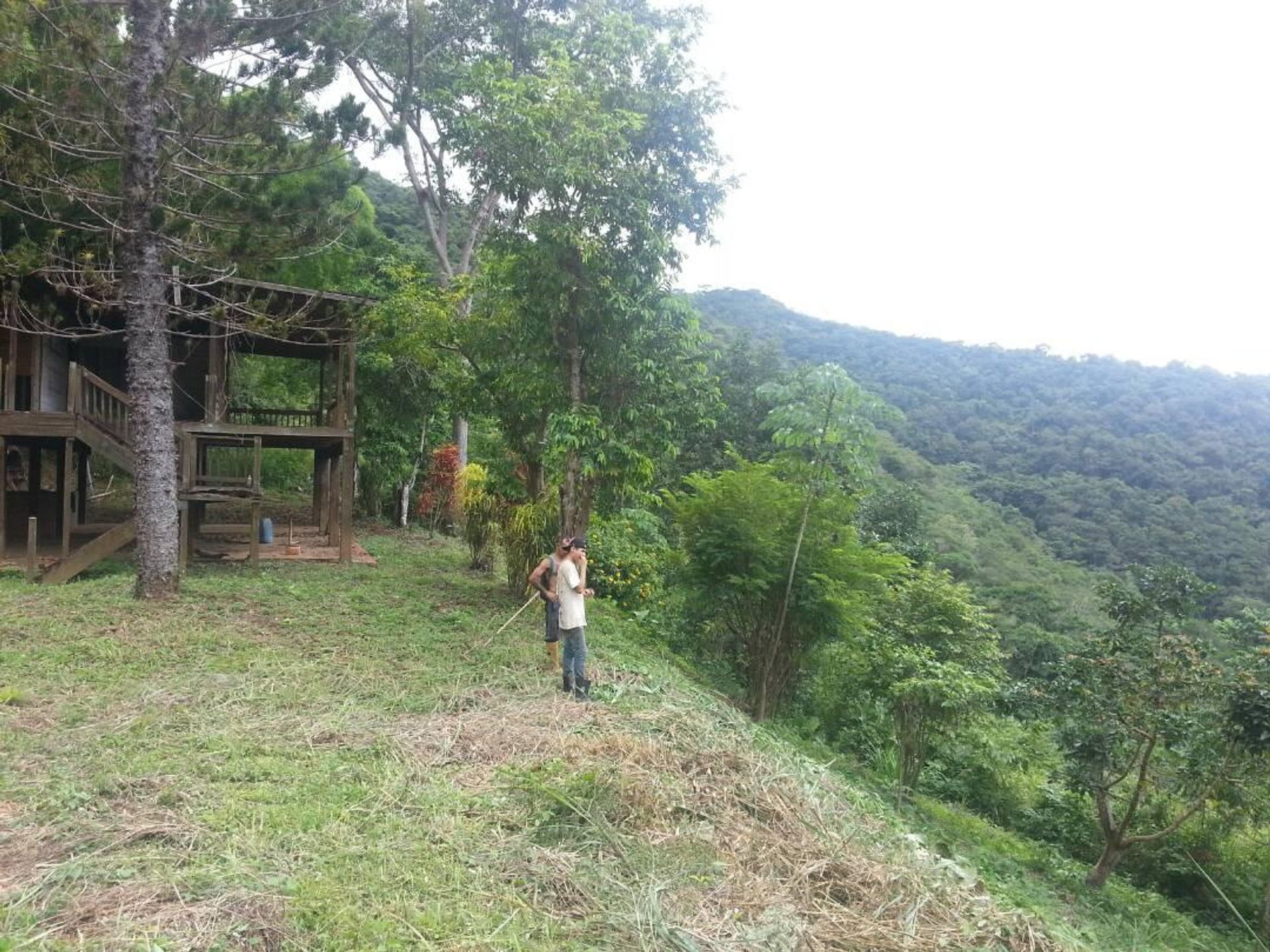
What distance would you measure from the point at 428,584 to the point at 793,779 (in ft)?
26.2

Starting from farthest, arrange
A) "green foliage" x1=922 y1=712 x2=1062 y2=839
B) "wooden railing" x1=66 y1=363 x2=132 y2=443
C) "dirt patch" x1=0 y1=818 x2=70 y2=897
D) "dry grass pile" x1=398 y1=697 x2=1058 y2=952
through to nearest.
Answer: "wooden railing" x1=66 y1=363 x2=132 y2=443 < "green foliage" x1=922 y1=712 x2=1062 y2=839 < "dry grass pile" x1=398 y1=697 x2=1058 y2=952 < "dirt patch" x1=0 y1=818 x2=70 y2=897

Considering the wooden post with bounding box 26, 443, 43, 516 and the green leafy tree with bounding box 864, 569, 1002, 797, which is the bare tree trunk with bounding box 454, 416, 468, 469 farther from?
the green leafy tree with bounding box 864, 569, 1002, 797

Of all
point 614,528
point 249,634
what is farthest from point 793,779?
point 614,528

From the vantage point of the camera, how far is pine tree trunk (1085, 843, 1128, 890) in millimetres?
8578

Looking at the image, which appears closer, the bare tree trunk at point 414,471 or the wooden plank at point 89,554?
the wooden plank at point 89,554

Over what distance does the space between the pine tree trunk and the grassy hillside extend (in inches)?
16.4

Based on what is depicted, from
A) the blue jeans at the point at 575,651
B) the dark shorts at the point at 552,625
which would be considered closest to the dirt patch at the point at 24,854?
the blue jeans at the point at 575,651

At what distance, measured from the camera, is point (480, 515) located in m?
14.0

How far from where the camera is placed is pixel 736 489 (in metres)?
10.0

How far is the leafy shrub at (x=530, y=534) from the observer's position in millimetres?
11539

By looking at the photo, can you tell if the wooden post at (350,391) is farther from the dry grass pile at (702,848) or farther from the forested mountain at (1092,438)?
the forested mountain at (1092,438)

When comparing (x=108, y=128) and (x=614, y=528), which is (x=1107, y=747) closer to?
(x=614, y=528)

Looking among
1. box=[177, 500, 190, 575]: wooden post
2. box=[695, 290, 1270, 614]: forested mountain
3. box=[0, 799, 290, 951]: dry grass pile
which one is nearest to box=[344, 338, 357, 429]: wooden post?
box=[177, 500, 190, 575]: wooden post

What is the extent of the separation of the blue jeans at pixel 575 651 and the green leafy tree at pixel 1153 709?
522 centimetres
